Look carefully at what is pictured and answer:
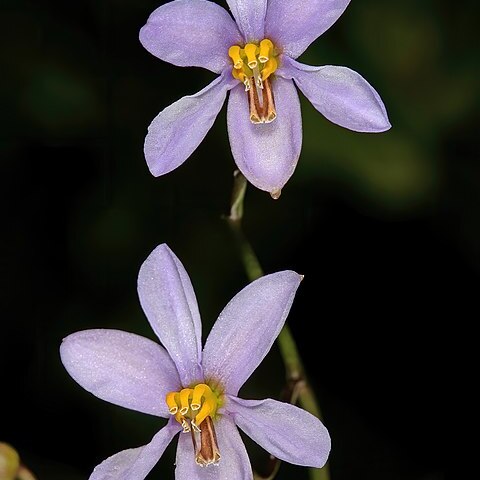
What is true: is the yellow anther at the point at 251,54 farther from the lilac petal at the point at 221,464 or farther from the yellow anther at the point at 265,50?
the lilac petal at the point at 221,464

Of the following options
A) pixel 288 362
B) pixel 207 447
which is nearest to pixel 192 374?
pixel 207 447

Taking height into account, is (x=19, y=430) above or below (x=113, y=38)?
below

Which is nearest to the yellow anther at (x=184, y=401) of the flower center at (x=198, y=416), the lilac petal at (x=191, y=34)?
the flower center at (x=198, y=416)

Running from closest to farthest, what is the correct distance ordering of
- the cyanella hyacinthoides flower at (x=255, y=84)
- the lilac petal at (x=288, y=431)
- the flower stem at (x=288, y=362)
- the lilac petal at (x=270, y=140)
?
the lilac petal at (x=288, y=431)
the cyanella hyacinthoides flower at (x=255, y=84)
the lilac petal at (x=270, y=140)
the flower stem at (x=288, y=362)

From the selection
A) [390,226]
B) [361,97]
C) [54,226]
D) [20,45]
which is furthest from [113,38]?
[361,97]

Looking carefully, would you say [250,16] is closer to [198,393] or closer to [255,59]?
[255,59]

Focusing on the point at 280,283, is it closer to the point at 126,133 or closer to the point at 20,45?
the point at 126,133

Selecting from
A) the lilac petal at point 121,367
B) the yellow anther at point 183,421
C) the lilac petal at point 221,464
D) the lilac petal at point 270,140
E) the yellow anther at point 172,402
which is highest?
the lilac petal at point 270,140
